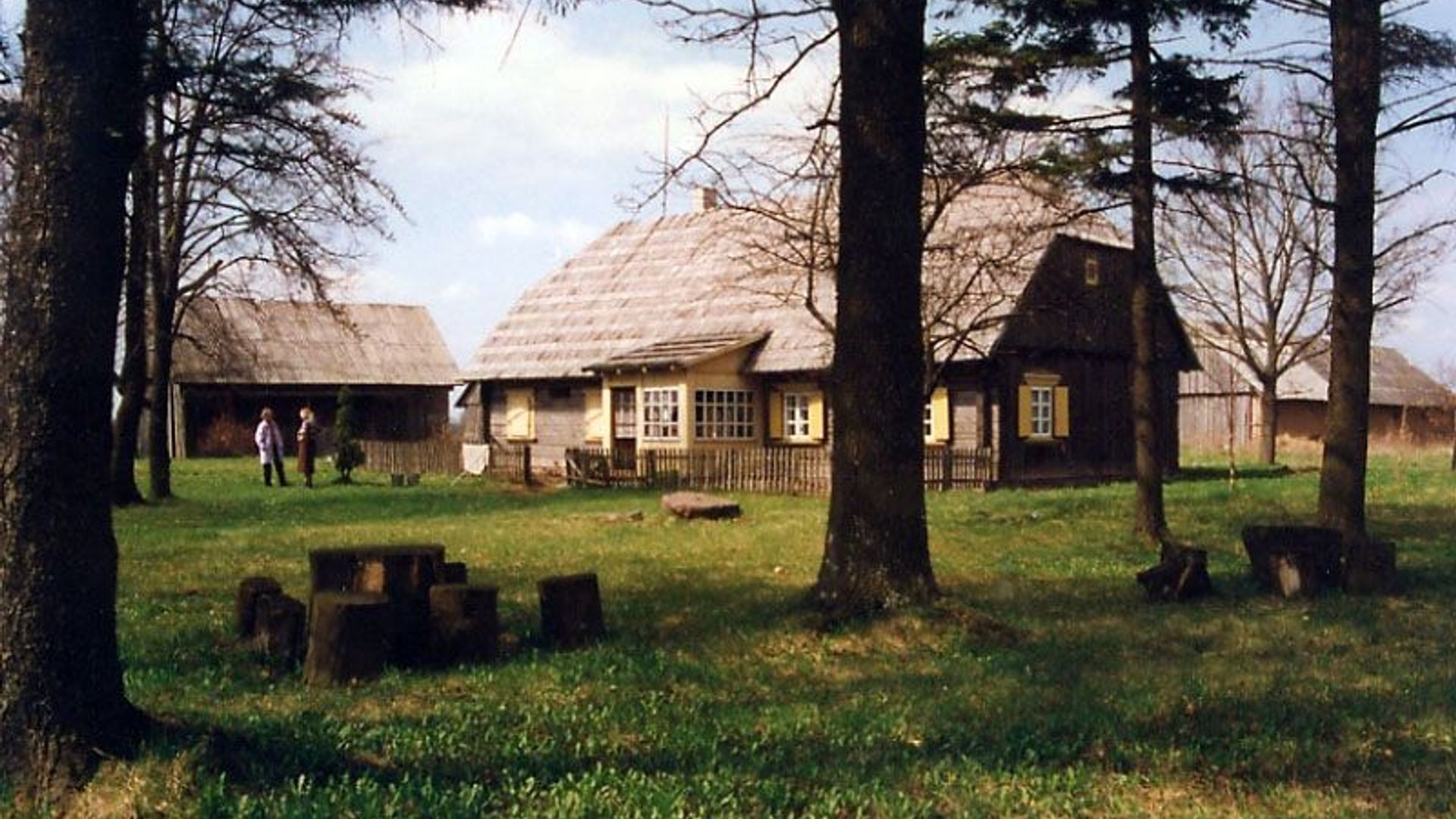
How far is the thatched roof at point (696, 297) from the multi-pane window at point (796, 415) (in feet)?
3.56

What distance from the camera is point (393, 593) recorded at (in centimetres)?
887

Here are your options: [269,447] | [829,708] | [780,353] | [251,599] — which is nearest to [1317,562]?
[829,708]

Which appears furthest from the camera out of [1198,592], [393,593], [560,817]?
[1198,592]

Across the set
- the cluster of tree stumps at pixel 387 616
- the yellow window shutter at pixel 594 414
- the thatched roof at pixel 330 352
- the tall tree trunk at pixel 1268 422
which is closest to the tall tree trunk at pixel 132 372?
the yellow window shutter at pixel 594 414

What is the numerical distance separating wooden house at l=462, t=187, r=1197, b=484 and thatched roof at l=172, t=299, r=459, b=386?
10.9 m

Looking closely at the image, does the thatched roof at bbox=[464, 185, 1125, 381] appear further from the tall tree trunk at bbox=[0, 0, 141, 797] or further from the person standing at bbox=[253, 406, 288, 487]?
the tall tree trunk at bbox=[0, 0, 141, 797]

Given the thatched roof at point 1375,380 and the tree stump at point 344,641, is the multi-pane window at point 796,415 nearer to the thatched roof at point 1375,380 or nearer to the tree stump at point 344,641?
the thatched roof at point 1375,380

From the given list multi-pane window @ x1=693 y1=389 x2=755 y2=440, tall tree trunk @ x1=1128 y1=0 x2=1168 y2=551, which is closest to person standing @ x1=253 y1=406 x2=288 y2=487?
multi-pane window @ x1=693 y1=389 x2=755 y2=440

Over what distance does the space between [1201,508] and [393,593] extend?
1539 cm

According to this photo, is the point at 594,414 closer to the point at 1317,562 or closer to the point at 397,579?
the point at 1317,562

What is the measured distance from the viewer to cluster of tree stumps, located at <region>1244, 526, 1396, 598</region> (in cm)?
1192

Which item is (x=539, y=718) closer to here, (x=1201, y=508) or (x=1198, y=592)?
(x=1198, y=592)

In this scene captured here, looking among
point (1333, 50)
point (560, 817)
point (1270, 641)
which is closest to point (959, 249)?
point (1333, 50)

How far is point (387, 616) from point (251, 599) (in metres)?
1.49
